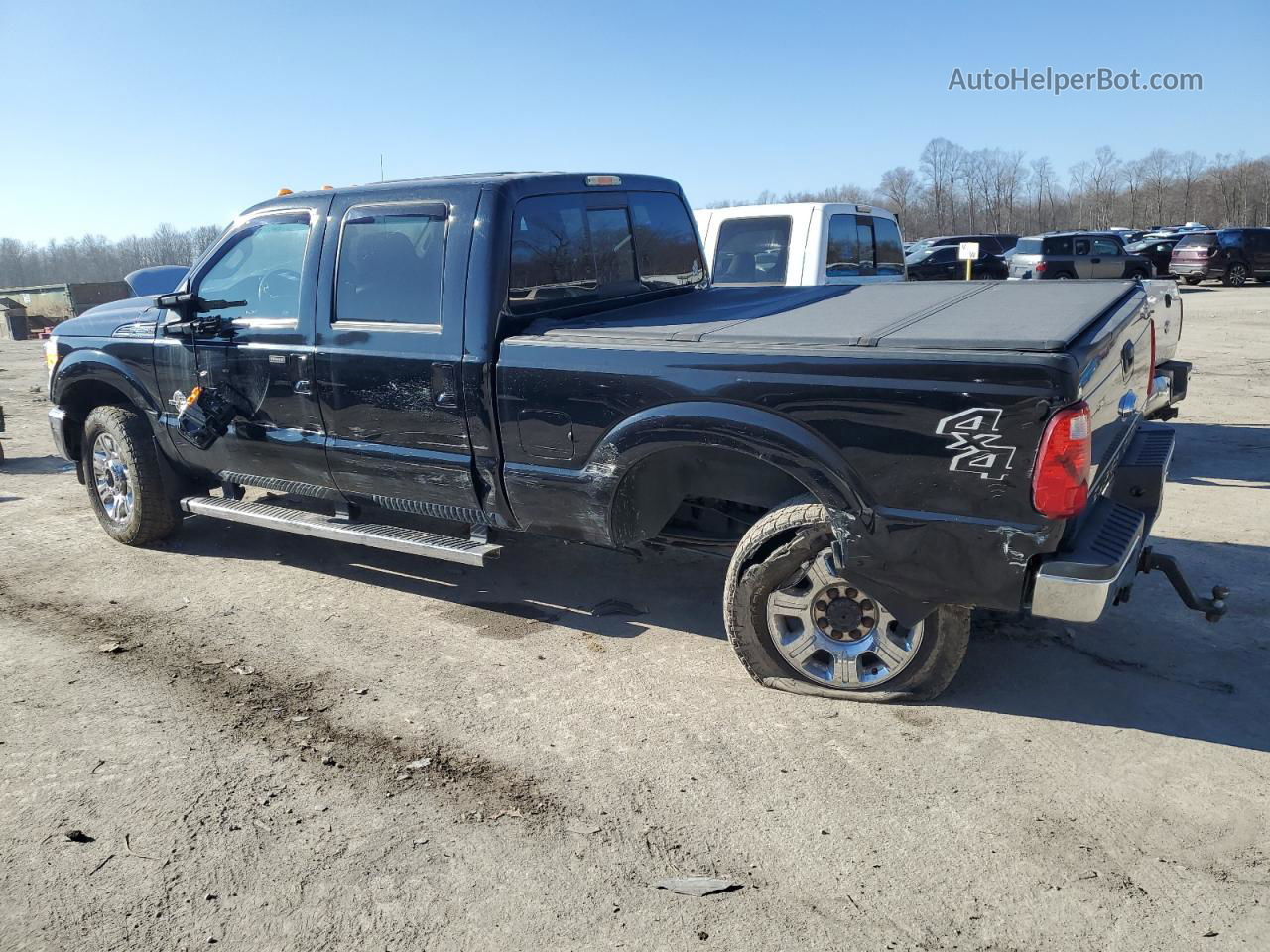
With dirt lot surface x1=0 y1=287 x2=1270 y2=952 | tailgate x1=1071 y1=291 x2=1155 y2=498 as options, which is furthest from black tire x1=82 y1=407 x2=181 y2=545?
tailgate x1=1071 y1=291 x2=1155 y2=498

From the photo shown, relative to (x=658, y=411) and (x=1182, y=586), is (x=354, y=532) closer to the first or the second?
(x=658, y=411)

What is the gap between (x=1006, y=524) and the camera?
129 inches

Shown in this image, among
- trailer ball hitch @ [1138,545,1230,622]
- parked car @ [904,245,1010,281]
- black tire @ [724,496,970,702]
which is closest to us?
black tire @ [724,496,970,702]

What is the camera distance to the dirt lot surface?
2750mm

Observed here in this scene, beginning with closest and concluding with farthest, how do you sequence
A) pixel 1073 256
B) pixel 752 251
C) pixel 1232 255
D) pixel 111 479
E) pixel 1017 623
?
pixel 1017 623
pixel 111 479
pixel 752 251
pixel 1073 256
pixel 1232 255

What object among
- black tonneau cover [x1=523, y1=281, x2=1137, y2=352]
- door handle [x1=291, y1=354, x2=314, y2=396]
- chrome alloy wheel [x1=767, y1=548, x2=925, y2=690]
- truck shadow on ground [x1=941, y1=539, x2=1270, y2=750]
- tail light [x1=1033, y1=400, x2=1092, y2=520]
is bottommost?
truck shadow on ground [x1=941, y1=539, x2=1270, y2=750]

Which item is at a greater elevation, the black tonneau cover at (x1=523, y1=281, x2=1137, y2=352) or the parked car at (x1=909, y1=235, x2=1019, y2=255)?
the parked car at (x1=909, y1=235, x2=1019, y2=255)

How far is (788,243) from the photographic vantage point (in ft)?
26.8

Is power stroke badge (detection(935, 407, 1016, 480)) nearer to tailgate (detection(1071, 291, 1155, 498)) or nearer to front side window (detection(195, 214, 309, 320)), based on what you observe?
tailgate (detection(1071, 291, 1155, 498))

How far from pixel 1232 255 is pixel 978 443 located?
30468 mm

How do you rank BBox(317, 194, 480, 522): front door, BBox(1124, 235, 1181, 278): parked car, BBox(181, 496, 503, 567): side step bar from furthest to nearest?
BBox(1124, 235, 1181, 278): parked car → BBox(181, 496, 503, 567): side step bar → BBox(317, 194, 480, 522): front door

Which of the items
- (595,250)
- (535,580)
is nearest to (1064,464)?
(595,250)

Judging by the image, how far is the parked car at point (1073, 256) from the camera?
971 inches

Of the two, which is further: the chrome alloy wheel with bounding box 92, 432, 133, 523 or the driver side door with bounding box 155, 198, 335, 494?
the chrome alloy wheel with bounding box 92, 432, 133, 523
